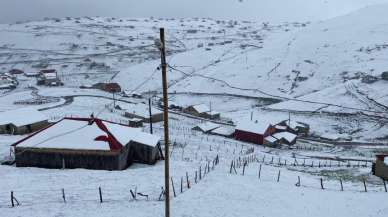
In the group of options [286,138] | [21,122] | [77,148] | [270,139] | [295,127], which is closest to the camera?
[77,148]

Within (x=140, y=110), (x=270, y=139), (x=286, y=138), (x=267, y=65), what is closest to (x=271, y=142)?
(x=270, y=139)

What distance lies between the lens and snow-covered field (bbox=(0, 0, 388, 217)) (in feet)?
73.3

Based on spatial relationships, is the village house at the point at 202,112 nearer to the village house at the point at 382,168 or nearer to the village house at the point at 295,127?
the village house at the point at 295,127

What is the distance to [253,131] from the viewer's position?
67312 millimetres

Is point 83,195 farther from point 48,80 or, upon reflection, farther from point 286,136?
point 48,80

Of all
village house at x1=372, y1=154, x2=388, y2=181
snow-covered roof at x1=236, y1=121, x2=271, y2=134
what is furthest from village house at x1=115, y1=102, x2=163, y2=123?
village house at x1=372, y1=154, x2=388, y2=181

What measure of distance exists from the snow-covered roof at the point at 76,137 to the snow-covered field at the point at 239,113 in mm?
2501

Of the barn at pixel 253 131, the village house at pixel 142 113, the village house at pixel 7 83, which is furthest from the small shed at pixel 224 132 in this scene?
the village house at pixel 7 83

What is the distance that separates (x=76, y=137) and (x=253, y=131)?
39.6 meters

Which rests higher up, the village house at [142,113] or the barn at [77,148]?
the barn at [77,148]

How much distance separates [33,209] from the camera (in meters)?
19.9

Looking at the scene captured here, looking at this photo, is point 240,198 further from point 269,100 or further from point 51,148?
point 269,100

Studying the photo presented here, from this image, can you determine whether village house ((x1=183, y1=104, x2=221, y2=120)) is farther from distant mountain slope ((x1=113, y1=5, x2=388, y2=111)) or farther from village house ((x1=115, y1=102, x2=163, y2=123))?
distant mountain slope ((x1=113, y1=5, x2=388, y2=111))

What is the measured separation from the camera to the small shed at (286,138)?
219 ft
